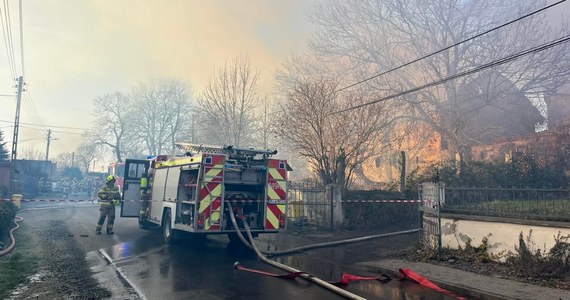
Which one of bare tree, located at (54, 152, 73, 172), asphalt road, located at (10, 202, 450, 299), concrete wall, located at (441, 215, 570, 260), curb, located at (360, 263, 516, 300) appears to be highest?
bare tree, located at (54, 152, 73, 172)

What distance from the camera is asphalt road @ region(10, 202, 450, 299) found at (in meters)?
5.54

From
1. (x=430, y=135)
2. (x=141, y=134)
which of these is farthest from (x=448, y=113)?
(x=141, y=134)

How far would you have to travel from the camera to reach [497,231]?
741 centimetres

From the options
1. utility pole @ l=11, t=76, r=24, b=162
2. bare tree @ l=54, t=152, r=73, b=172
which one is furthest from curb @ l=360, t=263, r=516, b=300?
bare tree @ l=54, t=152, r=73, b=172

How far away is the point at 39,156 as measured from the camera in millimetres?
85750

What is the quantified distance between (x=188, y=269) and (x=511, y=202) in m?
6.49

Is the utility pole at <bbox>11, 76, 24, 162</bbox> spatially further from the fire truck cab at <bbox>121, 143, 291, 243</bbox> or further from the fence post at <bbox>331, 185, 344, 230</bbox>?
the fence post at <bbox>331, 185, 344, 230</bbox>

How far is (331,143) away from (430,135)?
54.2 ft

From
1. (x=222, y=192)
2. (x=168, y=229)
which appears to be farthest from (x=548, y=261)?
(x=168, y=229)

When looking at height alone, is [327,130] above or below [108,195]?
above

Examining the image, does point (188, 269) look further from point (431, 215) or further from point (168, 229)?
point (431, 215)

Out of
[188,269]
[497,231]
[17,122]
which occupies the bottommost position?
[188,269]

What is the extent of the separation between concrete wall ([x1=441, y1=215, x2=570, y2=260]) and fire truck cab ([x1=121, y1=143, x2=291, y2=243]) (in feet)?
12.5

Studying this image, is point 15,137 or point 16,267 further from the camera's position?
point 15,137
